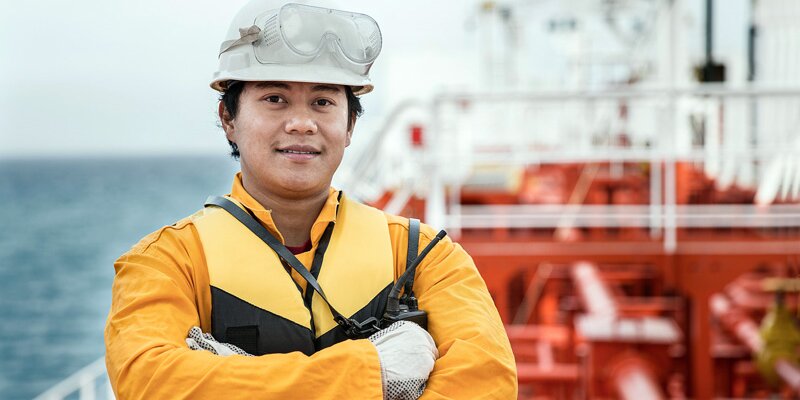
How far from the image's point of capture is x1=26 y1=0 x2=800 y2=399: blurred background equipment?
231 inches

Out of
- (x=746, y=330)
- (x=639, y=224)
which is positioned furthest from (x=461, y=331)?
(x=746, y=330)

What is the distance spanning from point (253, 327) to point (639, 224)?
550cm

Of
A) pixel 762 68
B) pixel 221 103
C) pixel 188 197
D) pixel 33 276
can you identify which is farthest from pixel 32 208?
pixel 221 103

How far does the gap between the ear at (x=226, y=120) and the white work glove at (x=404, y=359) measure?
484mm

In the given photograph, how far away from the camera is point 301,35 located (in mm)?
1646

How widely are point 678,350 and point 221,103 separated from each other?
625 centimetres

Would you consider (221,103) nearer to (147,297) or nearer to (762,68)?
(147,297)

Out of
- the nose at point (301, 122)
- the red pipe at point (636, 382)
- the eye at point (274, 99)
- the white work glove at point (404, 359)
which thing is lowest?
the red pipe at point (636, 382)

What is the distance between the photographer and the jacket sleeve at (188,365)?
1.45 meters

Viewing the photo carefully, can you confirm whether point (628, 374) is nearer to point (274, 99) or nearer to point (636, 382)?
point (636, 382)

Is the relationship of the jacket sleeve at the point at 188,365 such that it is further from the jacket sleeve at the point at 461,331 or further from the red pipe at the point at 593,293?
the red pipe at the point at 593,293

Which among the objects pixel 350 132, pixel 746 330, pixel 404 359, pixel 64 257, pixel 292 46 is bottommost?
pixel 64 257

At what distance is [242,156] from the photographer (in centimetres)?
173

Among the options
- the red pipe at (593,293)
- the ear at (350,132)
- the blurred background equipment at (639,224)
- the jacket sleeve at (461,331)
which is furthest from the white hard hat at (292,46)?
the red pipe at (593,293)
